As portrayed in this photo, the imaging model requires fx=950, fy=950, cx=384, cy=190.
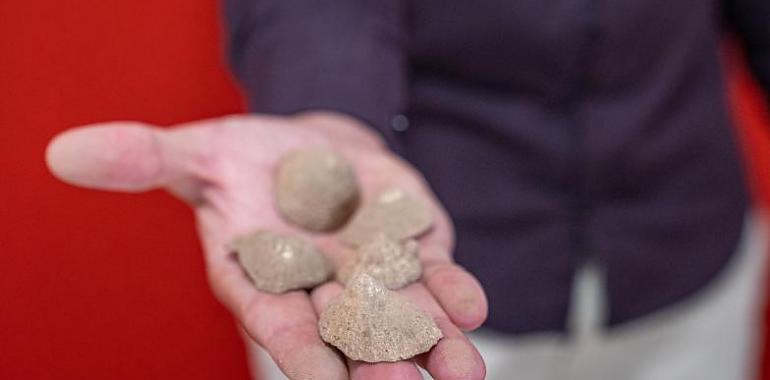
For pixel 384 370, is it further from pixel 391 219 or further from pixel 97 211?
pixel 97 211

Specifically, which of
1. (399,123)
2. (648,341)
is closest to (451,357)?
(399,123)

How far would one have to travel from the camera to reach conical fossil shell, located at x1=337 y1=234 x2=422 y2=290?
0.53 meters

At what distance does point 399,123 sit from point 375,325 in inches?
12.1

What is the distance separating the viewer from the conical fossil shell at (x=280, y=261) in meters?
0.53

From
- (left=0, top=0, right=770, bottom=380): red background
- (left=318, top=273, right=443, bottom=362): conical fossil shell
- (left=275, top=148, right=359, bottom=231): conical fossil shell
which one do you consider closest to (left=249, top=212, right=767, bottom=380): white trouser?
(left=0, top=0, right=770, bottom=380): red background

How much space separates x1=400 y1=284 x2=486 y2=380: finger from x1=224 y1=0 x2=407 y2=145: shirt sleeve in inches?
10.6

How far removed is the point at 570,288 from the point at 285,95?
0.30 meters

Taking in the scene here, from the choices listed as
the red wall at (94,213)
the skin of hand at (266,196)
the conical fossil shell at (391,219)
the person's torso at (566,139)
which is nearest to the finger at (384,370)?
the skin of hand at (266,196)

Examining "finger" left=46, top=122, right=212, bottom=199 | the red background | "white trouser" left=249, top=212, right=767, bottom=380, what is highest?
"finger" left=46, top=122, right=212, bottom=199

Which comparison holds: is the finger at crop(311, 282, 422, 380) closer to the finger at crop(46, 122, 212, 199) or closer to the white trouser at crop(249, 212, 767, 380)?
the finger at crop(46, 122, 212, 199)

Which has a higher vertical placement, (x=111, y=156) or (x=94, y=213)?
(x=111, y=156)

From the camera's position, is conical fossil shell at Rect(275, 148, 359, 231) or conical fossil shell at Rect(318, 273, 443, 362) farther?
conical fossil shell at Rect(275, 148, 359, 231)

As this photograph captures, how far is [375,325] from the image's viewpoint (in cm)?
49

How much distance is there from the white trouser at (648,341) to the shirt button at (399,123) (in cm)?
20
